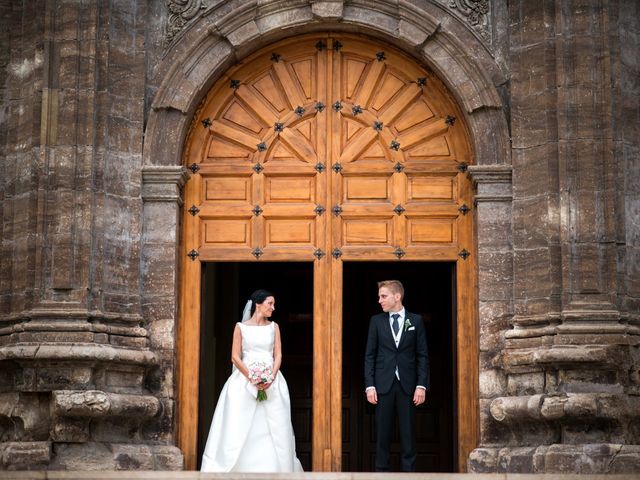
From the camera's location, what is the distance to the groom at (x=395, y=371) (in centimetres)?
1081

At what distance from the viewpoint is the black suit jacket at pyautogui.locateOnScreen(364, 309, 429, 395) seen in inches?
432

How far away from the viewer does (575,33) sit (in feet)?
37.5

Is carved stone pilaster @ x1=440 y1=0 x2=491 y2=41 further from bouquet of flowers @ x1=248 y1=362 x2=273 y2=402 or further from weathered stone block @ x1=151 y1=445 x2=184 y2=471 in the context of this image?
weathered stone block @ x1=151 y1=445 x2=184 y2=471

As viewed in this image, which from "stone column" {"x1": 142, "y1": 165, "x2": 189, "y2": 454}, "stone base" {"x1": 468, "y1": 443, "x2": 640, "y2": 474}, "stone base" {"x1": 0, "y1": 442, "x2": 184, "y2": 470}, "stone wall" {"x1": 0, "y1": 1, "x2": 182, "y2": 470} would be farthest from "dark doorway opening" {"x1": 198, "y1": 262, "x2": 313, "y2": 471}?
"stone base" {"x1": 468, "y1": 443, "x2": 640, "y2": 474}

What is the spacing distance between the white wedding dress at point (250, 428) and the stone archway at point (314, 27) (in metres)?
0.84

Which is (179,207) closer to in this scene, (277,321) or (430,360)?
(277,321)

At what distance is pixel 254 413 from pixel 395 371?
1.31 m

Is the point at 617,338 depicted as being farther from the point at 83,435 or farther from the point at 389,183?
the point at 83,435

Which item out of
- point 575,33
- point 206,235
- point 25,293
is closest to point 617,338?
point 575,33

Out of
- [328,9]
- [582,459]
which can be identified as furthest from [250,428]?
[328,9]

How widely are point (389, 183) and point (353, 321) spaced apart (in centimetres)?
426

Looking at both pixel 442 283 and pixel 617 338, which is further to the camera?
pixel 442 283

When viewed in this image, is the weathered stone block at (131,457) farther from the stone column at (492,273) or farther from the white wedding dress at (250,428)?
the stone column at (492,273)

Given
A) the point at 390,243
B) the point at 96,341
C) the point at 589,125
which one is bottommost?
the point at 96,341
